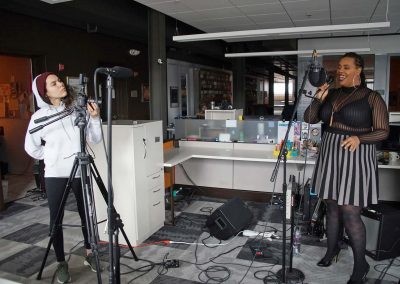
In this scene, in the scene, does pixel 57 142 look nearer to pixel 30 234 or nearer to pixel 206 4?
pixel 30 234

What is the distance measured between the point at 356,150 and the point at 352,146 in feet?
0.34

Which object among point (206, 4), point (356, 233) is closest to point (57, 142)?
point (356, 233)

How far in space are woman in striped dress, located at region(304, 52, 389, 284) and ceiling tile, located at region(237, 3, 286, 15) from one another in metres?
2.90

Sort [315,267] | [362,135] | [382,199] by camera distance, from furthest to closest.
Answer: [382,199] → [315,267] → [362,135]

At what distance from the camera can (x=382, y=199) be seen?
4.10 m

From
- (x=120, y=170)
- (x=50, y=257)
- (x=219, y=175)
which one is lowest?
(x=50, y=257)

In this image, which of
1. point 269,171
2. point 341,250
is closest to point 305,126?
point 269,171

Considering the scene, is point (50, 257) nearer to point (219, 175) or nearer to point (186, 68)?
point (219, 175)

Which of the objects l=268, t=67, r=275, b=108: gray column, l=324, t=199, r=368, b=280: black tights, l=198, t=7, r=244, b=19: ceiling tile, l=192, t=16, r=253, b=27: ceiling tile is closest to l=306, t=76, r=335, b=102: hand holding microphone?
l=324, t=199, r=368, b=280: black tights

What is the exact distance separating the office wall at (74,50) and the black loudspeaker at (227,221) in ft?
12.1

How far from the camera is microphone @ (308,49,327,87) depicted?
2.17 meters

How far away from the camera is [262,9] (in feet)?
16.6

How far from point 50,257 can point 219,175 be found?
2365 mm

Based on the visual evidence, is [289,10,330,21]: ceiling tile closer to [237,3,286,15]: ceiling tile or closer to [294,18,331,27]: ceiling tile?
[294,18,331,27]: ceiling tile
